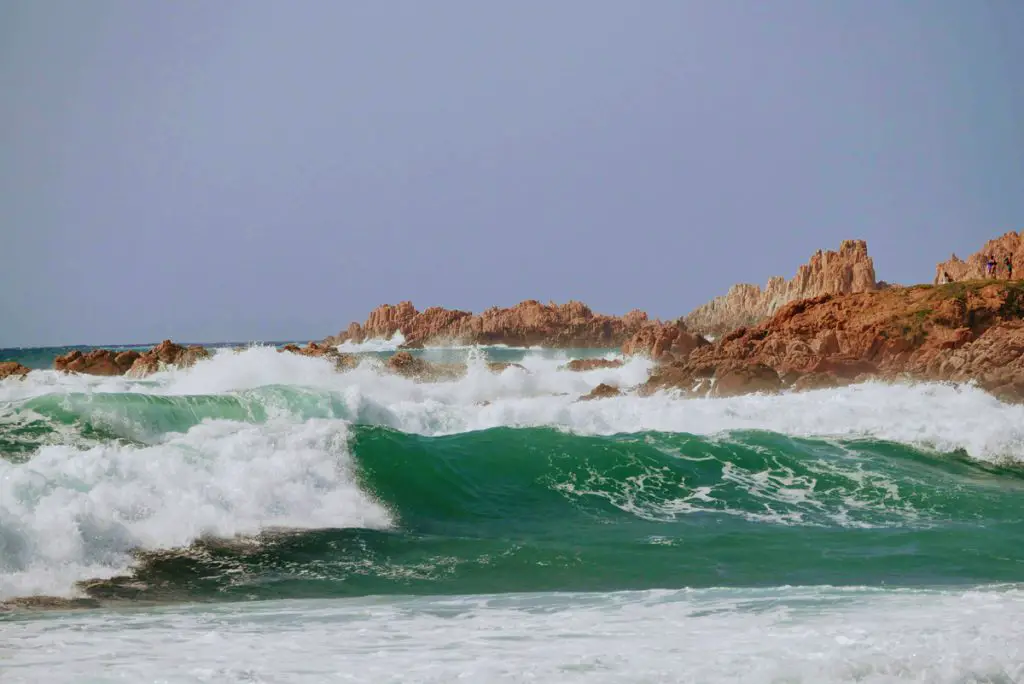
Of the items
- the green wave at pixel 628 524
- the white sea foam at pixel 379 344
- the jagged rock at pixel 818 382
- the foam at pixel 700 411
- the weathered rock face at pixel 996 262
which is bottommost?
the green wave at pixel 628 524

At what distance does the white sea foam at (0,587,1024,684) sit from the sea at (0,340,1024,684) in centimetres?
4

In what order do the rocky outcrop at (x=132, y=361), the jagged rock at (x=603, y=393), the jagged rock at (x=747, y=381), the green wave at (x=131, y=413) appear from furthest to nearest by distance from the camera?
the rocky outcrop at (x=132, y=361), the jagged rock at (x=603, y=393), the jagged rock at (x=747, y=381), the green wave at (x=131, y=413)

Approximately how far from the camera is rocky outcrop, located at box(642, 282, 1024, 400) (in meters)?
26.8

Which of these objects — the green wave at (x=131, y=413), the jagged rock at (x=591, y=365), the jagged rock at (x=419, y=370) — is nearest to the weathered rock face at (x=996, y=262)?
the jagged rock at (x=591, y=365)

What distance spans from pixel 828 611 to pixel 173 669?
205 inches

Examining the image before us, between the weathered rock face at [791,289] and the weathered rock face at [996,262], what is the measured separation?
609 centimetres

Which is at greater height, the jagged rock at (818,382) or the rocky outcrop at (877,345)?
the rocky outcrop at (877,345)

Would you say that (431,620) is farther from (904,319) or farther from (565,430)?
(904,319)

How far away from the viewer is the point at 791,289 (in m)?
114

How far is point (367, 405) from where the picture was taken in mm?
20953

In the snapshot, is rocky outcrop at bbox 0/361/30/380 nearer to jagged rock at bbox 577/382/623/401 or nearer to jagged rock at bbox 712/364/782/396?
jagged rock at bbox 577/382/623/401

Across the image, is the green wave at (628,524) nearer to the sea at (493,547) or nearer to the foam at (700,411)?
the sea at (493,547)

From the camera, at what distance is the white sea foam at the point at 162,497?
30.5ft

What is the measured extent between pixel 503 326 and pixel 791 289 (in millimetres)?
40326
